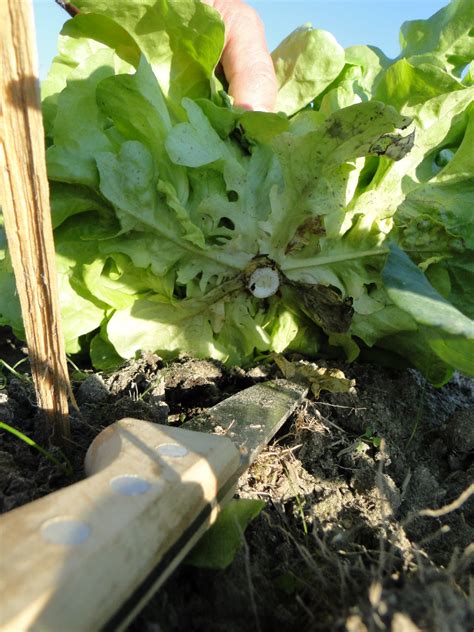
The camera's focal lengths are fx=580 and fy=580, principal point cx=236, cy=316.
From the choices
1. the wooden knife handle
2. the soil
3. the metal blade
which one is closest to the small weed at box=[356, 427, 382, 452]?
the soil

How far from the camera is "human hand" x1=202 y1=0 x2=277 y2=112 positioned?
6.55 ft

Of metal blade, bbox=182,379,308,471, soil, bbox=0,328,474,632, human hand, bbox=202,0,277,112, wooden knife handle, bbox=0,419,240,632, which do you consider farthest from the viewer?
human hand, bbox=202,0,277,112

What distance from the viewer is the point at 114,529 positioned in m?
0.76

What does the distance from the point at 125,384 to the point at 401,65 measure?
131cm

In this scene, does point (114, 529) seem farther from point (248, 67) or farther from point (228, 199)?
point (248, 67)

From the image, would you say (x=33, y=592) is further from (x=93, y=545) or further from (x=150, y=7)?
(x=150, y=7)

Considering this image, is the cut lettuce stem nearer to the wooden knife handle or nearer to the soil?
the soil

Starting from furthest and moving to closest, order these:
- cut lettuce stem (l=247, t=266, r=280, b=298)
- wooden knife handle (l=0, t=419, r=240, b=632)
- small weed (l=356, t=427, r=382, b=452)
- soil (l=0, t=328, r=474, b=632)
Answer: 1. cut lettuce stem (l=247, t=266, r=280, b=298)
2. small weed (l=356, t=427, r=382, b=452)
3. soil (l=0, t=328, r=474, b=632)
4. wooden knife handle (l=0, t=419, r=240, b=632)

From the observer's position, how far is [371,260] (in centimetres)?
181

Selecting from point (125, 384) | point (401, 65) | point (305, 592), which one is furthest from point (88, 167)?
point (305, 592)

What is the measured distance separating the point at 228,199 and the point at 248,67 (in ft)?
1.74

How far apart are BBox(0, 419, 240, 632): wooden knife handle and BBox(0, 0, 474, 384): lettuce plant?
84 centimetres

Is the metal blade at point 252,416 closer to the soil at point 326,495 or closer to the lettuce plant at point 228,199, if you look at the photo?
the soil at point 326,495

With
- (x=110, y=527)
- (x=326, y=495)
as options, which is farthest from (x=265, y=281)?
(x=110, y=527)
